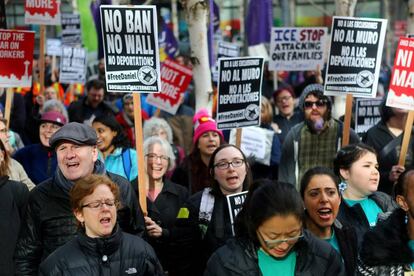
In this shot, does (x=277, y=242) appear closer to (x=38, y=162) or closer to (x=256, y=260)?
(x=256, y=260)

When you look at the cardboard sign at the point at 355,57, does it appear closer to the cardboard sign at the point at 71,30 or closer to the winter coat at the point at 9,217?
the winter coat at the point at 9,217

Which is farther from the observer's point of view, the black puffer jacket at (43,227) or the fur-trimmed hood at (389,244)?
the black puffer jacket at (43,227)

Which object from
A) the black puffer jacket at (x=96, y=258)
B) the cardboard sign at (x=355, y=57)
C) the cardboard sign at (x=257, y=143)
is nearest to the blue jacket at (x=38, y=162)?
the cardboard sign at (x=257, y=143)

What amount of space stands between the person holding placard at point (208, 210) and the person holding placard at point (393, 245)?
1635 mm

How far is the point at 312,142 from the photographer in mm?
8352

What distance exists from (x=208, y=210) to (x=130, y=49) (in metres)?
1.50

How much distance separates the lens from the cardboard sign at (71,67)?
580 inches

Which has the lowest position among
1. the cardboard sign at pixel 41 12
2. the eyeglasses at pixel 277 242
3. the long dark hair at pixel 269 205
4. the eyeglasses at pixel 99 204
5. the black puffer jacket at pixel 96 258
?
the black puffer jacket at pixel 96 258

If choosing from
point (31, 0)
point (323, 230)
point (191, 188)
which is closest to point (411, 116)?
point (191, 188)

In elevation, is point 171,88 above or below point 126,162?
above

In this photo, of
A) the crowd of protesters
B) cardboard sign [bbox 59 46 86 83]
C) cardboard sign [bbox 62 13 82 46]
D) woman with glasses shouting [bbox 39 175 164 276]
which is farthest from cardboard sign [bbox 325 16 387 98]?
cardboard sign [bbox 62 13 82 46]

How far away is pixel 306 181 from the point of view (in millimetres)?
5477

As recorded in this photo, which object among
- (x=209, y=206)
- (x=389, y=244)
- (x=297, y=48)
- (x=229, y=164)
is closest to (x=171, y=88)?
(x=297, y=48)

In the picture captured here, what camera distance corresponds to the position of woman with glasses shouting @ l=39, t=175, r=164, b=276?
4.71 m
